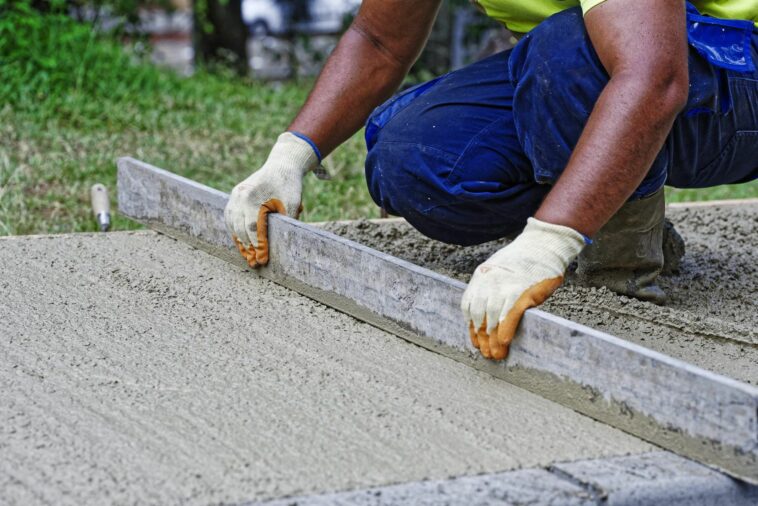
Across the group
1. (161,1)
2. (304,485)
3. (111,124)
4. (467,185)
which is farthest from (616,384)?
(161,1)

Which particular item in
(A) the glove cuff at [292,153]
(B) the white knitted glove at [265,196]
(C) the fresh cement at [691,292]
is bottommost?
(C) the fresh cement at [691,292]

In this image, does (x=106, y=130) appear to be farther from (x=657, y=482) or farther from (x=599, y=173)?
(x=657, y=482)

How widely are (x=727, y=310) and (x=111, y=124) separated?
346 cm

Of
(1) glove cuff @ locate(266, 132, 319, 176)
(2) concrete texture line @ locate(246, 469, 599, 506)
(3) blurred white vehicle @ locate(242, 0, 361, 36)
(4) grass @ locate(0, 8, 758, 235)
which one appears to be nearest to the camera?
(2) concrete texture line @ locate(246, 469, 599, 506)

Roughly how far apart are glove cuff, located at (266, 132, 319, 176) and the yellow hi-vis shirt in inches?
22.6

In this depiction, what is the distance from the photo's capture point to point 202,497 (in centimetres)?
143

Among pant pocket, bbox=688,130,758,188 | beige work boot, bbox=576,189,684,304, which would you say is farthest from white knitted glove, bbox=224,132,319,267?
pant pocket, bbox=688,130,758,188

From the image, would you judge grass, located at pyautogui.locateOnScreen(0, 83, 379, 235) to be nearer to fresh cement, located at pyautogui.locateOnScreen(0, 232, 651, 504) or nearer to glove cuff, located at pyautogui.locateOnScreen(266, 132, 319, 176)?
glove cuff, located at pyautogui.locateOnScreen(266, 132, 319, 176)

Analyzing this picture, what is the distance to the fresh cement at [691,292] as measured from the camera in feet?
7.14

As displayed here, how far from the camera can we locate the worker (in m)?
1.87

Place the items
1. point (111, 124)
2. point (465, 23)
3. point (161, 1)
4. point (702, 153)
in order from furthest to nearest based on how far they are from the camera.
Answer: point (465, 23), point (161, 1), point (111, 124), point (702, 153)

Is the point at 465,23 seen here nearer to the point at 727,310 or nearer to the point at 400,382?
the point at 727,310

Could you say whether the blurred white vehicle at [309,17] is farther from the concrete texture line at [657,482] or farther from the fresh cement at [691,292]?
the concrete texture line at [657,482]

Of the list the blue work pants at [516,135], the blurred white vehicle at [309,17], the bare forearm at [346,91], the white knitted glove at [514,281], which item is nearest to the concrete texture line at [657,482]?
the white knitted glove at [514,281]
